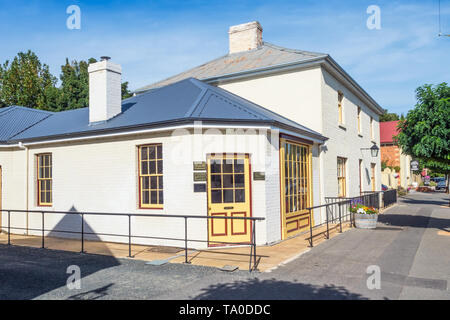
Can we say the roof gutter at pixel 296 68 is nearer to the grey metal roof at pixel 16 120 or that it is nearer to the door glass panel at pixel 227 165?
the door glass panel at pixel 227 165

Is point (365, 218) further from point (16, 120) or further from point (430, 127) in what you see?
point (16, 120)

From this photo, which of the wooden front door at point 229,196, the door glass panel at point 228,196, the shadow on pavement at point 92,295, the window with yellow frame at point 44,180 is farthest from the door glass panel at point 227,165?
the window with yellow frame at point 44,180

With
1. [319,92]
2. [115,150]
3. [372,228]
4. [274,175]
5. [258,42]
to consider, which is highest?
[258,42]

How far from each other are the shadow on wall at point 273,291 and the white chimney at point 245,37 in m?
13.5

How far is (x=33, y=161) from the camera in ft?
42.2

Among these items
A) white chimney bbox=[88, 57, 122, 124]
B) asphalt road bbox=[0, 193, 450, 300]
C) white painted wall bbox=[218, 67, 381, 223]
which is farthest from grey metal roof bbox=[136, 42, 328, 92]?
asphalt road bbox=[0, 193, 450, 300]

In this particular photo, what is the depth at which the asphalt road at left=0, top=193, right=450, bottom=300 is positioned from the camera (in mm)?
5664

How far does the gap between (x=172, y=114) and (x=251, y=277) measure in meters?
5.18

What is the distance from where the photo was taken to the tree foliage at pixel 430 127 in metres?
10.3

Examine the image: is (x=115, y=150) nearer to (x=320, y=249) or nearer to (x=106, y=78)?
(x=106, y=78)

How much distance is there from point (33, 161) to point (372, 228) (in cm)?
1199

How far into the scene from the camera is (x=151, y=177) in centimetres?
1038
